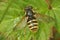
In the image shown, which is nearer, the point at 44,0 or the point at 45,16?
the point at 45,16

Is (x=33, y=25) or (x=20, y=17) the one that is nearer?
(x=33, y=25)

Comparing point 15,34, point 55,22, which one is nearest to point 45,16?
point 55,22

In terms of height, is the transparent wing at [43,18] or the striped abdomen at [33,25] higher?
the transparent wing at [43,18]

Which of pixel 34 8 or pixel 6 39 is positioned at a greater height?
pixel 34 8

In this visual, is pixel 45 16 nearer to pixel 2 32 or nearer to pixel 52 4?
pixel 52 4
